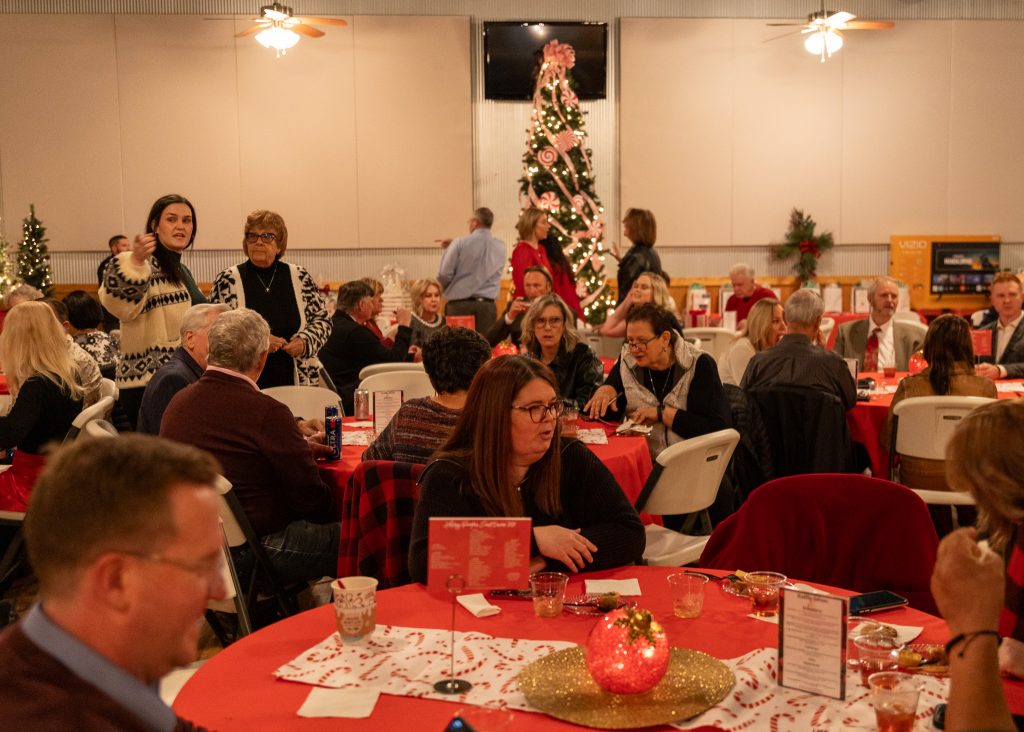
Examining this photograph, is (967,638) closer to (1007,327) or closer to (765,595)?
(765,595)

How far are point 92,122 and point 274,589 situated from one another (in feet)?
30.7

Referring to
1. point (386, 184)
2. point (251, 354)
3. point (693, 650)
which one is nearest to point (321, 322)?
point (251, 354)

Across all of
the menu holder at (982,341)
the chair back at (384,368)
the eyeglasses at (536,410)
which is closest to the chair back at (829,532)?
the eyeglasses at (536,410)

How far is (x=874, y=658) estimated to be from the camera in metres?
1.94

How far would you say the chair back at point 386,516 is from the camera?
10.2ft

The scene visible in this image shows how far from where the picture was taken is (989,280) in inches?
479

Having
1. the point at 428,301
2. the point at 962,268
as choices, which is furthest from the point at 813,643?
the point at 962,268

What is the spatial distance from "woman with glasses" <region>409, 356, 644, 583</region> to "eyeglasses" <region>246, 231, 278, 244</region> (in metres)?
2.84

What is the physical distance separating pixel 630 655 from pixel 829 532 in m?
1.26

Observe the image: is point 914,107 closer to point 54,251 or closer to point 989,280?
point 989,280

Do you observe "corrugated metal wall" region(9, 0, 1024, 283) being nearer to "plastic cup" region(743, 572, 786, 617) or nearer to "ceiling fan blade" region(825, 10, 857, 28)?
"ceiling fan blade" region(825, 10, 857, 28)

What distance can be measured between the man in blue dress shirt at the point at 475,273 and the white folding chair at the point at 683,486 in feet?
20.5

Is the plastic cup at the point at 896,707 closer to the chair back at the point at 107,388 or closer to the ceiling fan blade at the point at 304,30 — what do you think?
the chair back at the point at 107,388

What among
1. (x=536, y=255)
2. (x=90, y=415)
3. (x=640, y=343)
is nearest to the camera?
(x=90, y=415)
